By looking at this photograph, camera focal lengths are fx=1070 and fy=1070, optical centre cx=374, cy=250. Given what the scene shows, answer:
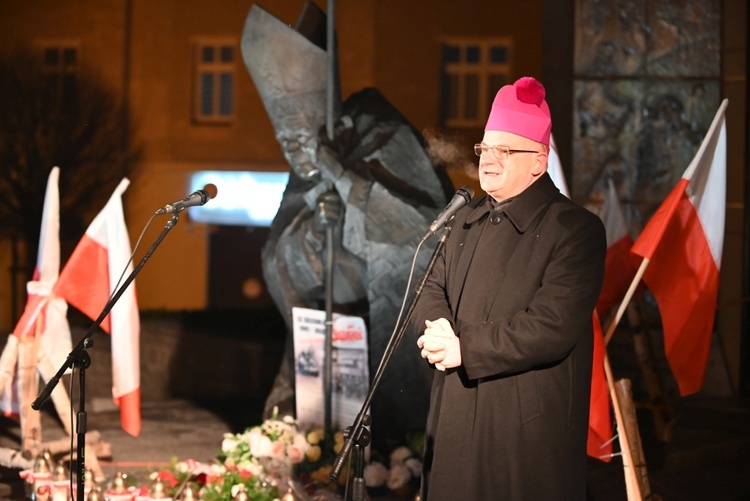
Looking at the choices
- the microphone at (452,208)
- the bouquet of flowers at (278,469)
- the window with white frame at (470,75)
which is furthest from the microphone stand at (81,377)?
the window with white frame at (470,75)

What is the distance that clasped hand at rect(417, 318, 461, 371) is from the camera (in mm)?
3342

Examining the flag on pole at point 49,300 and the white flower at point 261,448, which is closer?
the white flower at point 261,448

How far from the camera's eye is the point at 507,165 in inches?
141

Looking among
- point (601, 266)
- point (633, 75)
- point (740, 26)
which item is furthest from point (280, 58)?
point (740, 26)

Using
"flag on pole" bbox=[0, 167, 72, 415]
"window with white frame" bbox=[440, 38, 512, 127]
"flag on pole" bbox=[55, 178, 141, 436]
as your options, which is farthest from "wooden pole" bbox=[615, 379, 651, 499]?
"window with white frame" bbox=[440, 38, 512, 127]

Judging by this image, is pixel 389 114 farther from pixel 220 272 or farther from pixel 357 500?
pixel 220 272

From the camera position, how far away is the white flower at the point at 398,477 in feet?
20.4

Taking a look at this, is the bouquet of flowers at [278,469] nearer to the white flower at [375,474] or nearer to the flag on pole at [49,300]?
the white flower at [375,474]

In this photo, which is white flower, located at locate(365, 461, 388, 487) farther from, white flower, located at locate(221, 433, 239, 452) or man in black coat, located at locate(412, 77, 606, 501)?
man in black coat, located at locate(412, 77, 606, 501)

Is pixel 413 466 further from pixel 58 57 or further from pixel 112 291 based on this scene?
pixel 58 57

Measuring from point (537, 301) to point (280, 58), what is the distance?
11.6ft

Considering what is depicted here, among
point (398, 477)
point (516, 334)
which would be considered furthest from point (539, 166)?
point (398, 477)

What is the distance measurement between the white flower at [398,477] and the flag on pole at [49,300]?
2270mm

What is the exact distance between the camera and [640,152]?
9867mm
